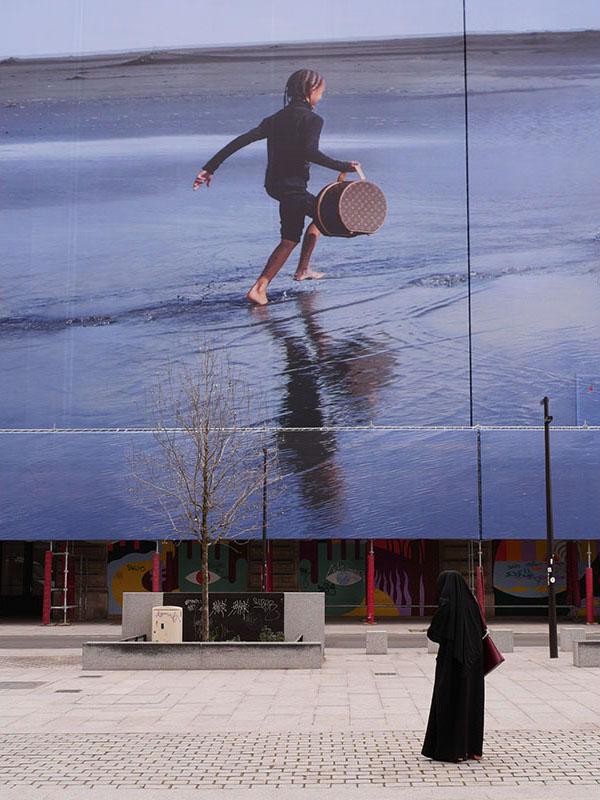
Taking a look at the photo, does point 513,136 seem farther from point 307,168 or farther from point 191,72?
point 191,72

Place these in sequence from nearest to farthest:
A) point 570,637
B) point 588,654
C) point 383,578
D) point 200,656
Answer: point 200,656
point 588,654
point 570,637
point 383,578

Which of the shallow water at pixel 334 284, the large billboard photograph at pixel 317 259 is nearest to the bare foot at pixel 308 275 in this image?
the large billboard photograph at pixel 317 259

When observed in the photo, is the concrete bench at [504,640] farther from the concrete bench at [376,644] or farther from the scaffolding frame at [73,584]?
the scaffolding frame at [73,584]

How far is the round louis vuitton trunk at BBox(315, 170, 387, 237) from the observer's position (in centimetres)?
3809

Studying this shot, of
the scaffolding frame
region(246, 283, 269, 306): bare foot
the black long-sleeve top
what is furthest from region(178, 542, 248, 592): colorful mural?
the black long-sleeve top

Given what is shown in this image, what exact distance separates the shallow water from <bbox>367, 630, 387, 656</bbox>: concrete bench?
37.7ft

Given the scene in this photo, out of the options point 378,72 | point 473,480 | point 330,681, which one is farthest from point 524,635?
point 378,72

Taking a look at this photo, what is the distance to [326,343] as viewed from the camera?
3697cm

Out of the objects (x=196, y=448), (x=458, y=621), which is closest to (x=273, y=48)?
(x=196, y=448)

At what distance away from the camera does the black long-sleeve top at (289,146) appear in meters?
38.8

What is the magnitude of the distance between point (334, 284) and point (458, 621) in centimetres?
2705

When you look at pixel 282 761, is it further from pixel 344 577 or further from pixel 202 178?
pixel 202 178

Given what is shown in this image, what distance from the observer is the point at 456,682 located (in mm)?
11242

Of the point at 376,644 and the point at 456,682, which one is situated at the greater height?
the point at 456,682
